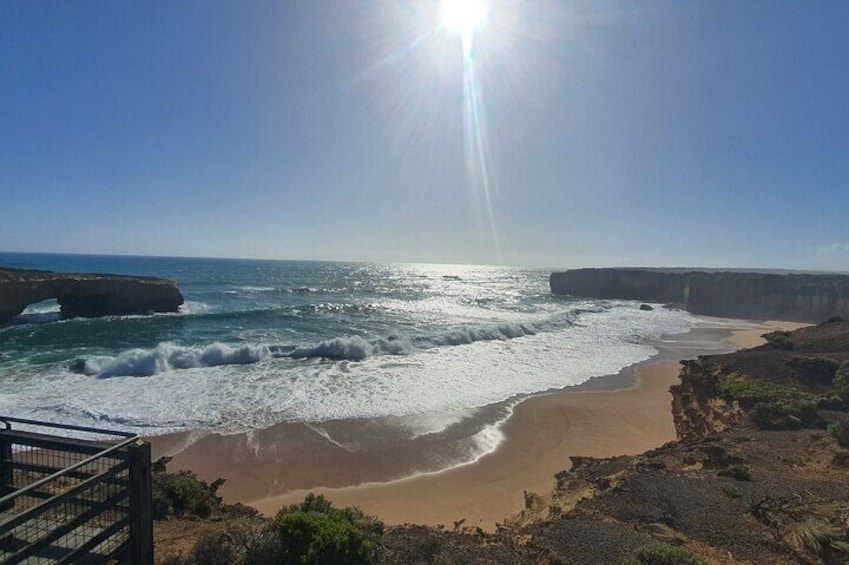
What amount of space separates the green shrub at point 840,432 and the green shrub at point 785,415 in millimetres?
898

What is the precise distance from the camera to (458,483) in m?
9.63

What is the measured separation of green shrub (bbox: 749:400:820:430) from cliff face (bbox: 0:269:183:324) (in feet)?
135

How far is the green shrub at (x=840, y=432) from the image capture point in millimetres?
9125

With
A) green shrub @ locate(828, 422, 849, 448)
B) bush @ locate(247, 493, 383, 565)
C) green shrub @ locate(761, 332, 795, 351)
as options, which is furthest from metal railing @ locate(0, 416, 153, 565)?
green shrub @ locate(761, 332, 795, 351)

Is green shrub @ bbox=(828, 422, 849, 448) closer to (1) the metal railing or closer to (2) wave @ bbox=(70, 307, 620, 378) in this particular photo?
(1) the metal railing

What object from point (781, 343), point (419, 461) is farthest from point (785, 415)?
point (781, 343)

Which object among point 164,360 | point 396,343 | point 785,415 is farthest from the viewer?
point 396,343

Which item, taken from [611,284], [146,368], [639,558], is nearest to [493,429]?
[639,558]

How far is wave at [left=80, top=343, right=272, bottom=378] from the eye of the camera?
59.6 feet

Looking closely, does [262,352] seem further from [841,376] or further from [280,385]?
[841,376]

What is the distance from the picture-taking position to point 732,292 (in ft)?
185

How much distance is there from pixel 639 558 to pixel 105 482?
19.1 feet

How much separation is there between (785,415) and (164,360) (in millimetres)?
21724

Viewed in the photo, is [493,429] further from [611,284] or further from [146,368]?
[611,284]
